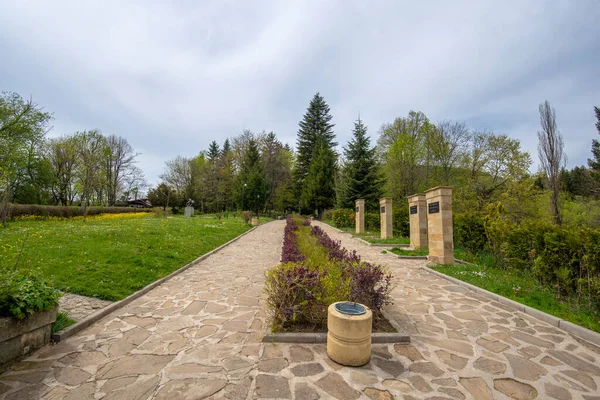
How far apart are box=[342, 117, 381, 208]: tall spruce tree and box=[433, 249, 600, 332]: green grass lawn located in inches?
629

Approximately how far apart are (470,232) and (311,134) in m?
34.7

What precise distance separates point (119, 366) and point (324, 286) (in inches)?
108

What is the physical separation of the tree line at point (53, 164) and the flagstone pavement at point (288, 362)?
23.3 feet

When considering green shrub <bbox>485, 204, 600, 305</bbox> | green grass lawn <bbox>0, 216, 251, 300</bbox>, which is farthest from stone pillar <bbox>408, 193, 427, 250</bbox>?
green grass lawn <bbox>0, 216, 251, 300</bbox>

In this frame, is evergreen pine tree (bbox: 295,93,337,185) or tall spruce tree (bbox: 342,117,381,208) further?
evergreen pine tree (bbox: 295,93,337,185)

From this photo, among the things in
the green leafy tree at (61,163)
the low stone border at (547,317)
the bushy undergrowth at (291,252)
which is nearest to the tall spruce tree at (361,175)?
the bushy undergrowth at (291,252)

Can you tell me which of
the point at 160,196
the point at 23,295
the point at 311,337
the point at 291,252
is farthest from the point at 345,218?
the point at 160,196

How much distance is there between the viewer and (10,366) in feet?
9.82

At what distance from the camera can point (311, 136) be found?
1662 inches

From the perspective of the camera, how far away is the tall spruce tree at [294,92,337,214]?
41.1 m

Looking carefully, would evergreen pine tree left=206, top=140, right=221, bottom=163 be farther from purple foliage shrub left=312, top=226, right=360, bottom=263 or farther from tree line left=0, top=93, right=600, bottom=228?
purple foliage shrub left=312, top=226, right=360, bottom=263

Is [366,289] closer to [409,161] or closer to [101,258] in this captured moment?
[101,258]

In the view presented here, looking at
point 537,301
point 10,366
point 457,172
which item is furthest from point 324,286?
point 457,172

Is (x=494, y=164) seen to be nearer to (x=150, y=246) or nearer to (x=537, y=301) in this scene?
(x=537, y=301)
